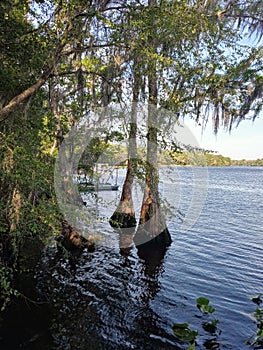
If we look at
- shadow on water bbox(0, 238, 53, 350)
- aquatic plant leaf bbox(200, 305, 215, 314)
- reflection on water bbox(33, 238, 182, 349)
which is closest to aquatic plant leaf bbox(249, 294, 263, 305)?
aquatic plant leaf bbox(200, 305, 215, 314)

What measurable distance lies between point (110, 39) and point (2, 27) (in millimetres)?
1928

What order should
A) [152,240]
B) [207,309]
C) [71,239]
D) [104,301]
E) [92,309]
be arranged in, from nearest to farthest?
[207,309], [92,309], [104,301], [71,239], [152,240]

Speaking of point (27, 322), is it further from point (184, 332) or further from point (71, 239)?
point (71, 239)

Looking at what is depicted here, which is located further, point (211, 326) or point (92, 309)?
point (92, 309)

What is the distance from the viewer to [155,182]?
7.12m

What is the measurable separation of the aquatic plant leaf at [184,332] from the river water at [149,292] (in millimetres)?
106

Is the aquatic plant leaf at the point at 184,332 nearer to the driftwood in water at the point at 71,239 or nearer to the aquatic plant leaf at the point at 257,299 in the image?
the aquatic plant leaf at the point at 257,299

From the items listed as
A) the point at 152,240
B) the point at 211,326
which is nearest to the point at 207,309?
the point at 211,326

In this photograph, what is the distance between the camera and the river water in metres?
5.39

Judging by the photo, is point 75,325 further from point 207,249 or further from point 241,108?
point 241,108

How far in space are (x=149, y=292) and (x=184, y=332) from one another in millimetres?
2003

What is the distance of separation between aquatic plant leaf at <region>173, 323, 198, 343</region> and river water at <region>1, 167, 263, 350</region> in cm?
11

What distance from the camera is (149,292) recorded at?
7.34 meters

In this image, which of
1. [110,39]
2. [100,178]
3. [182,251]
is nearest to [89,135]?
[100,178]
